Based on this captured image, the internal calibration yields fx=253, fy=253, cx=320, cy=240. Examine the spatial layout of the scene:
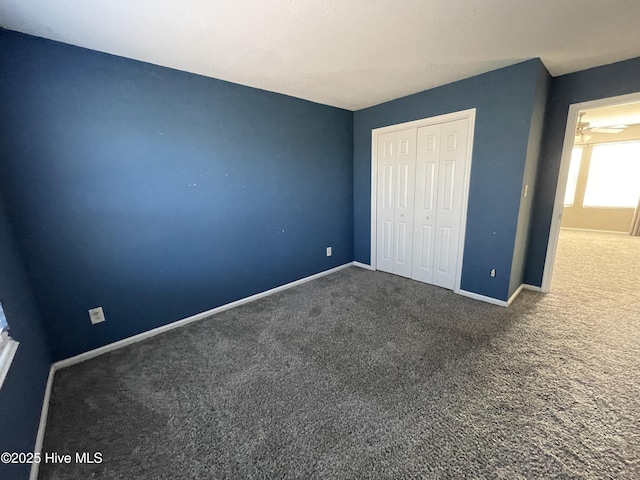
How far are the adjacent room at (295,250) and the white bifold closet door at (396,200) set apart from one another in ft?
0.14

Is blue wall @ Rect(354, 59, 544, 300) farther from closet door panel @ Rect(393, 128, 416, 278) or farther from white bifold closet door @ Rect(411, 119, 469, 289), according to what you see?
closet door panel @ Rect(393, 128, 416, 278)

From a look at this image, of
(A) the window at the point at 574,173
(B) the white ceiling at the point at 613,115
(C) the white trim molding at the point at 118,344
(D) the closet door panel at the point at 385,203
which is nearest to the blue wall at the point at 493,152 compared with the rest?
(D) the closet door panel at the point at 385,203

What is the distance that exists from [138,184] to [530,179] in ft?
12.3

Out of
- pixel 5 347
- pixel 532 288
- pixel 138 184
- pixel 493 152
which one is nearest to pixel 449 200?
pixel 493 152

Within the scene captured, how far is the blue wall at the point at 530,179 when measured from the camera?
239cm

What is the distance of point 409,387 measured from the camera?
66.3 inches

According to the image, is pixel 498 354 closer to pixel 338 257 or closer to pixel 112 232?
pixel 338 257

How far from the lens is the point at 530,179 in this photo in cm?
262

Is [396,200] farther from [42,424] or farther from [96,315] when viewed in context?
[42,424]

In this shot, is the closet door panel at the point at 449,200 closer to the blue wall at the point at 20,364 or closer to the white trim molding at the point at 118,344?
the white trim molding at the point at 118,344

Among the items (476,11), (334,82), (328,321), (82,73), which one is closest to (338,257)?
(328,321)

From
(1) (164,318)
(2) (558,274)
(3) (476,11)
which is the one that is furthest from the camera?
(2) (558,274)

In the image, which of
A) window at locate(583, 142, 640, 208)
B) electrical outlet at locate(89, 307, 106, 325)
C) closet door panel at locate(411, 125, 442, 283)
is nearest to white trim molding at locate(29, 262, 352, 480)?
electrical outlet at locate(89, 307, 106, 325)

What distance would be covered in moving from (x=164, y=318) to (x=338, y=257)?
239cm
